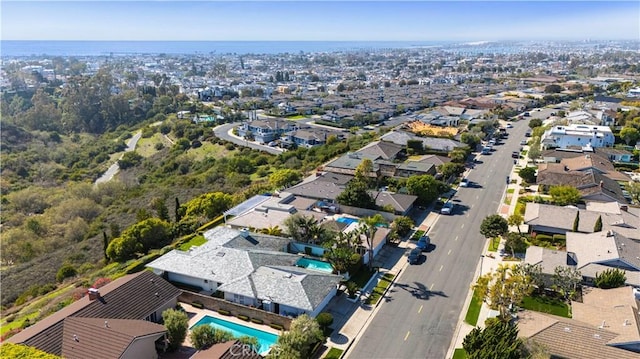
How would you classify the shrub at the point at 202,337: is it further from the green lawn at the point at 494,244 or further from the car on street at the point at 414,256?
the green lawn at the point at 494,244

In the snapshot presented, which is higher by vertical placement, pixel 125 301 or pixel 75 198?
→ pixel 125 301

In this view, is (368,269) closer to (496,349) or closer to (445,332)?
(445,332)

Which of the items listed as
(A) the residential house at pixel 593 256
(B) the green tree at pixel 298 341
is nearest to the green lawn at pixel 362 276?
(B) the green tree at pixel 298 341

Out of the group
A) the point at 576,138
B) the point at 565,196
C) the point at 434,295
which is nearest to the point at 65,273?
the point at 434,295

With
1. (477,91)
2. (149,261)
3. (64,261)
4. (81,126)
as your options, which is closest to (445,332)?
(149,261)

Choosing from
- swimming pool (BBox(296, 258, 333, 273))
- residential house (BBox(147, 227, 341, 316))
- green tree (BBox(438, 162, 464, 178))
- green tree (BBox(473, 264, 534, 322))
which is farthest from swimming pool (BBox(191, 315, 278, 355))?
green tree (BBox(438, 162, 464, 178))

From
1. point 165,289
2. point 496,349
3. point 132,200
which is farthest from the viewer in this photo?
point 132,200
